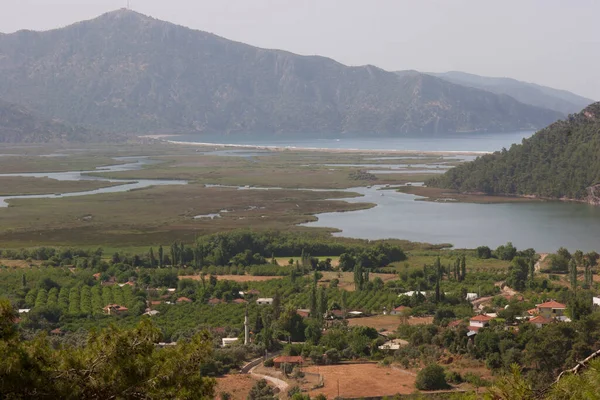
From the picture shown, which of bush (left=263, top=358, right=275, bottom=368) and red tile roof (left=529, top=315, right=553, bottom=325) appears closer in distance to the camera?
bush (left=263, top=358, right=275, bottom=368)

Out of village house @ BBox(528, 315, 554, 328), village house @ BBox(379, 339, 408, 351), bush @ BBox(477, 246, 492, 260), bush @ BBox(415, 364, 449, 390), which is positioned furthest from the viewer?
bush @ BBox(477, 246, 492, 260)

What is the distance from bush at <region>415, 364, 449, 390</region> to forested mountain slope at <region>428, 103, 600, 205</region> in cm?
5047

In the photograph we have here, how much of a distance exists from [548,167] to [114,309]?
56.1 metres

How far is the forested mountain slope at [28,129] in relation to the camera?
16588 cm

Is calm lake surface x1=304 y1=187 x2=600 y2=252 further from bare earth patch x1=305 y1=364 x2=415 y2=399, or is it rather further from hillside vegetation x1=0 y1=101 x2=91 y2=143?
hillside vegetation x1=0 y1=101 x2=91 y2=143

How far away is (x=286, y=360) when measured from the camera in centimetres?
2700

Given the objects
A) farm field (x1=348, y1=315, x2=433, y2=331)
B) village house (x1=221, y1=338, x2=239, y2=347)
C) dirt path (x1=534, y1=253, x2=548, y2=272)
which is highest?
dirt path (x1=534, y1=253, x2=548, y2=272)

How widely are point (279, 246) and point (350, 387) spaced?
77.2 ft

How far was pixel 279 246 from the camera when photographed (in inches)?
1891

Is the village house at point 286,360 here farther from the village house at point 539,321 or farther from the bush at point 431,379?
the village house at point 539,321

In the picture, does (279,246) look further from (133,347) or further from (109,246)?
(133,347)

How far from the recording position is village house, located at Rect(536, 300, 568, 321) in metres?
31.1

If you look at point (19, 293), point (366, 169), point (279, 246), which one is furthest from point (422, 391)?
→ point (366, 169)

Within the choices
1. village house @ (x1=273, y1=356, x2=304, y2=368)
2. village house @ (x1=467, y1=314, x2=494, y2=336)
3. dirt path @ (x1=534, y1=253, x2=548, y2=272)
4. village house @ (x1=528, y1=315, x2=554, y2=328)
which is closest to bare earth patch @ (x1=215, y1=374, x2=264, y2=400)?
village house @ (x1=273, y1=356, x2=304, y2=368)
